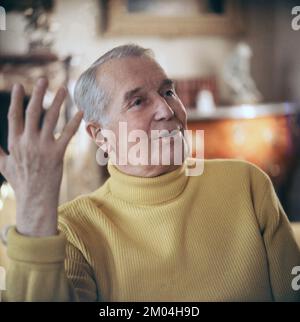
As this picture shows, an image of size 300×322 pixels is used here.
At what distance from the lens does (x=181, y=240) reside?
3.03ft

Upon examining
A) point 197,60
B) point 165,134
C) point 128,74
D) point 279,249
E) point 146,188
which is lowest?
point 279,249

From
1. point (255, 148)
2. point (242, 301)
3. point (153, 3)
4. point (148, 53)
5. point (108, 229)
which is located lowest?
point (242, 301)

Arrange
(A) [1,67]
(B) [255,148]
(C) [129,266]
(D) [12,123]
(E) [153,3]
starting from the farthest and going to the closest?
1. (B) [255,148]
2. (A) [1,67]
3. (E) [153,3]
4. (C) [129,266]
5. (D) [12,123]

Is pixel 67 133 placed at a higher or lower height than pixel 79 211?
higher

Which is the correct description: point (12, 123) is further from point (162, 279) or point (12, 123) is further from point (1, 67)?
point (1, 67)

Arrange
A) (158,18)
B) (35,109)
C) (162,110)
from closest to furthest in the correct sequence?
(35,109)
(162,110)
(158,18)

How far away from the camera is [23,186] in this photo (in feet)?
2.41

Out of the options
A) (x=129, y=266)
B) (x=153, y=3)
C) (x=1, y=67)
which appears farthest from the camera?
(x=1, y=67)

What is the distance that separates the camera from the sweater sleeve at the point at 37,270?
0.74 meters

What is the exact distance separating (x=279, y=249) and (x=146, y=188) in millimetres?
289

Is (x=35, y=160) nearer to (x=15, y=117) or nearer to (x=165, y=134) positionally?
(x=15, y=117)

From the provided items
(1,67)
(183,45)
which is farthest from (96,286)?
(183,45)

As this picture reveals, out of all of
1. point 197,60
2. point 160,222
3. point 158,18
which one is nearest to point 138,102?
point 160,222

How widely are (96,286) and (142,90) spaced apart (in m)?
0.38
